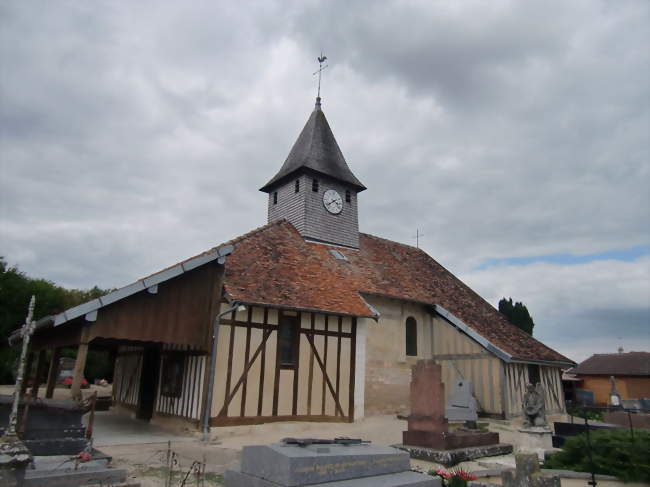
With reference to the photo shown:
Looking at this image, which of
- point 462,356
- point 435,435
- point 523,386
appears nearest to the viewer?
point 435,435

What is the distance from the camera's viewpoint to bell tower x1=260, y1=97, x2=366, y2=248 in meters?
16.8

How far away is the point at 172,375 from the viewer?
39.5 ft

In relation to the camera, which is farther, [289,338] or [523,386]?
[523,386]

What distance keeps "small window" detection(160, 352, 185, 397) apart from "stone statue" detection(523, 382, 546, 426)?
7.84m

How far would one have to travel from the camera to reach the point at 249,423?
35.5 ft

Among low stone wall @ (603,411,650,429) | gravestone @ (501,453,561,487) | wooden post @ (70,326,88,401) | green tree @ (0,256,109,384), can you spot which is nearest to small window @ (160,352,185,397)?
wooden post @ (70,326,88,401)

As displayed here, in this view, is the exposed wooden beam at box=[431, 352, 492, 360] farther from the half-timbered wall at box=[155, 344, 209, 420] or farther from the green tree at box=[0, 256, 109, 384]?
the green tree at box=[0, 256, 109, 384]

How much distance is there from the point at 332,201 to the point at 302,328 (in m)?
6.59

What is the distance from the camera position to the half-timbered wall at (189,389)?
35.3 ft

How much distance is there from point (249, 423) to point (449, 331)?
25.6 ft

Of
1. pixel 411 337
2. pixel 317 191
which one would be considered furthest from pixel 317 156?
pixel 411 337

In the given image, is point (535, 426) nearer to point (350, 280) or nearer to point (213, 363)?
point (350, 280)

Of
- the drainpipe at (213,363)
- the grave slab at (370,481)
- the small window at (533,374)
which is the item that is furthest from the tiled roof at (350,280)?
the grave slab at (370,481)

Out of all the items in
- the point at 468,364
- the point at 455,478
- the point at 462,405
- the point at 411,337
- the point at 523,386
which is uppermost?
the point at 411,337
